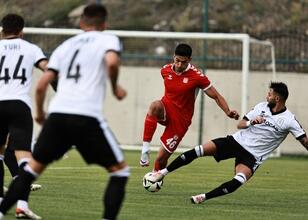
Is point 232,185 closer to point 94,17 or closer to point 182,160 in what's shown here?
point 182,160

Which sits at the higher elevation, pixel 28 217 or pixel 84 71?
pixel 84 71

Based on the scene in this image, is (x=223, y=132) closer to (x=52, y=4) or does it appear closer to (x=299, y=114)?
(x=299, y=114)

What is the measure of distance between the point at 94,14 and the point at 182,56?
198 inches

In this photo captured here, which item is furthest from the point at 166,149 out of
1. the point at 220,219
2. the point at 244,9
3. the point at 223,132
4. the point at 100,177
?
the point at 244,9

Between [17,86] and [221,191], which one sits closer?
[17,86]

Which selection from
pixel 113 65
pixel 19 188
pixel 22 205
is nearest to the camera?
pixel 113 65

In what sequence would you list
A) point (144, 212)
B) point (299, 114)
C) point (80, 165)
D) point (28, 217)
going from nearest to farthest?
A: point (28, 217)
point (144, 212)
point (80, 165)
point (299, 114)

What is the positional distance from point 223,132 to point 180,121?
11223mm

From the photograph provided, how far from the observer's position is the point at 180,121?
46.6 feet

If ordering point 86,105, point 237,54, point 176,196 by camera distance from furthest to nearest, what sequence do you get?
point 237,54 → point 176,196 → point 86,105

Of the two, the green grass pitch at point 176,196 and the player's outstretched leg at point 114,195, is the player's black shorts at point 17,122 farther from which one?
the player's outstretched leg at point 114,195

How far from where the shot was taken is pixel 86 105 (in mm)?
8656

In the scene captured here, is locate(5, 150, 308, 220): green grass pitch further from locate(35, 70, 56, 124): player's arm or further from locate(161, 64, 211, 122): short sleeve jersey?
locate(35, 70, 56, 124): player's arm

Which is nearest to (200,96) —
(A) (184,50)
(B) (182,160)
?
(A) (184,50)
